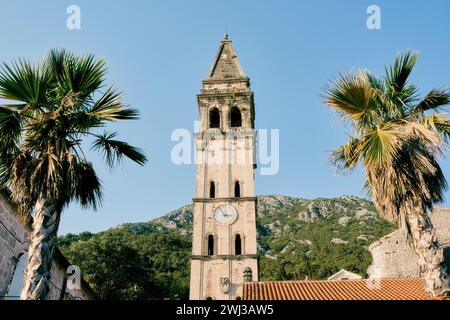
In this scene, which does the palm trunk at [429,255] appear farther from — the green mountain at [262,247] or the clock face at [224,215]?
the green mountain at [262,247]

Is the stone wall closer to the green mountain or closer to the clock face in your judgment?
the clock face

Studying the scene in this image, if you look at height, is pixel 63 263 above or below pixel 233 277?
below

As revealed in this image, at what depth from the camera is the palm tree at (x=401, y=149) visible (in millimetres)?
6777

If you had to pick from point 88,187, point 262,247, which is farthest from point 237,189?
point 262,247

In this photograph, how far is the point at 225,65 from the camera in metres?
37.5

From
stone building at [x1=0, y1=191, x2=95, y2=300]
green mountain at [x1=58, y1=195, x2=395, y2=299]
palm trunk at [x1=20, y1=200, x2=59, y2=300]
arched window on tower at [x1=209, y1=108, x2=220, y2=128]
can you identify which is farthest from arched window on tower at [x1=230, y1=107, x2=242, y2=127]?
palm trunk at [x1=20, y1=200, x2=59, y2=300]

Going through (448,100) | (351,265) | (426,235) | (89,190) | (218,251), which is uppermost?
(351,265)

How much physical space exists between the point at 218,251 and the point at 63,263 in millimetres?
13914

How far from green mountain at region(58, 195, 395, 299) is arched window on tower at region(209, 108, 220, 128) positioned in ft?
66.2

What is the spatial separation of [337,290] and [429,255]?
13.2 meters

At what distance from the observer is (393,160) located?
740 cm

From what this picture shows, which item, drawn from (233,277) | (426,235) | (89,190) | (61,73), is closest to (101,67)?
(61,73)

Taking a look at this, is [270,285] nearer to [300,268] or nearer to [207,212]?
[207,212]

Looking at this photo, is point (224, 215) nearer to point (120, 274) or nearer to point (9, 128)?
point (120, 274)
